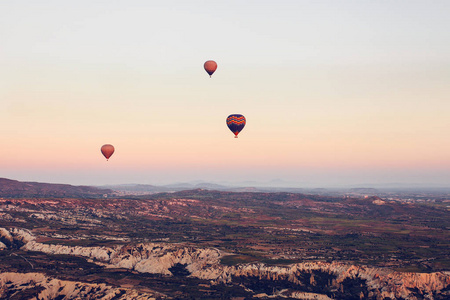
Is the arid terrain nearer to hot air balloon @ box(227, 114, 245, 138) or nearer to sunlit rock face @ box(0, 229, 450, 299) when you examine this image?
sunlit rock face @ box(0, 229, 450, 299)

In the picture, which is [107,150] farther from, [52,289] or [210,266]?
[52,289]

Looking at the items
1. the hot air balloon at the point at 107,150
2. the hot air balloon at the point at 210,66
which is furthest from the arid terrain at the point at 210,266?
the hot air balloon at the point at 210,66

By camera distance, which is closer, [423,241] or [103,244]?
[103,244]

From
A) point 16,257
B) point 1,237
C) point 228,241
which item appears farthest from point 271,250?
point 1,237

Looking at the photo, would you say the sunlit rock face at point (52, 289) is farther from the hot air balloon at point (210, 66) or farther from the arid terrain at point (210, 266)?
the hot air balloon at point (210, 66)

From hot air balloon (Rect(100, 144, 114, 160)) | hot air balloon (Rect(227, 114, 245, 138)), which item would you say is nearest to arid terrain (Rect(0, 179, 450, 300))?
hot air balloon (Rect(100, 144, 114, 160))

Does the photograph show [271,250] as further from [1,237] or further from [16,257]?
[1,237]
